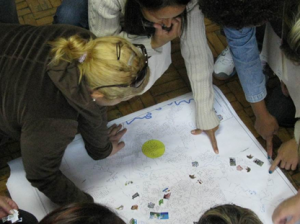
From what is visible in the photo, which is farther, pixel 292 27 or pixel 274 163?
pixel 274 163

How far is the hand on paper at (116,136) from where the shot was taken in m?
1.01

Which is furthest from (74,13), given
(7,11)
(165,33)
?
(165,33)

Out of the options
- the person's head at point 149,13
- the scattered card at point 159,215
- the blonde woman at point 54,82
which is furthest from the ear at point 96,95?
the scattered card at point 159,215

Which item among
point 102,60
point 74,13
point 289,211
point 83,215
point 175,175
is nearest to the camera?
point 83,215

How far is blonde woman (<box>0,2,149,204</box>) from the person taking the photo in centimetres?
74

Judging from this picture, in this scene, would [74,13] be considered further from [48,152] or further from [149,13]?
[48,152]

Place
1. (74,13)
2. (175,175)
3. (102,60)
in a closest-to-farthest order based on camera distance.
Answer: (102,60)
(175,175)
(74,13)

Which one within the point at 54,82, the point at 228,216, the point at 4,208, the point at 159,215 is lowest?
the point at 159,215

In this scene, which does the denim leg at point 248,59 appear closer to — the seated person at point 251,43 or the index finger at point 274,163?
the seated person at point 251,43

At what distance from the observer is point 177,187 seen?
3.08 feet

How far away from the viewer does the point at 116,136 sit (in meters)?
1.03

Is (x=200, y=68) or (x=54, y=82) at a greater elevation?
(x=54, y=82)

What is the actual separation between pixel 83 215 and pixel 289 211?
48 cm

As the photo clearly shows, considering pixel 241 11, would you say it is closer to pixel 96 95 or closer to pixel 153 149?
pixel 96 95
